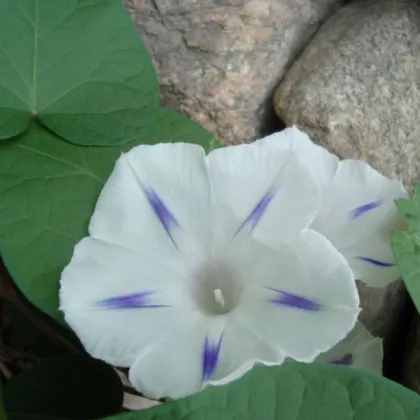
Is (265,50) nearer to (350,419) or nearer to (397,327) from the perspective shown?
(397,327)

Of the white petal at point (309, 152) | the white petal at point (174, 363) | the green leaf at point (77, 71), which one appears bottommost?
the white petal at point (174, 363)

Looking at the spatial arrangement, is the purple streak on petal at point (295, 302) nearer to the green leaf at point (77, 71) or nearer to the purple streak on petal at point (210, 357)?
the purple streak on petal at point (210, 357)

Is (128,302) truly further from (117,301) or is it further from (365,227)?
(365,227)

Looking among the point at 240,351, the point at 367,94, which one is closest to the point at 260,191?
the point at 240,351

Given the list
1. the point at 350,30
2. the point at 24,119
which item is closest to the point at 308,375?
the point at 24,119

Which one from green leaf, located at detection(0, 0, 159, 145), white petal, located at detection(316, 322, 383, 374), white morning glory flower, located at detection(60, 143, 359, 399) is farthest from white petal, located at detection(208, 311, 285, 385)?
green leaf, located at detection(0, 0, 159, 145)

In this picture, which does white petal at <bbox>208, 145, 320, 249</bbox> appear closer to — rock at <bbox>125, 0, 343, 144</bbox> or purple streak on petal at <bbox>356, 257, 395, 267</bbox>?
purple streak on petal at <bbox>356, 257, 395, 267</bbox>

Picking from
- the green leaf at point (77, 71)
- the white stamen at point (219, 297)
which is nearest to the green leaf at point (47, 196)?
the green leaf at point (77, 71)
